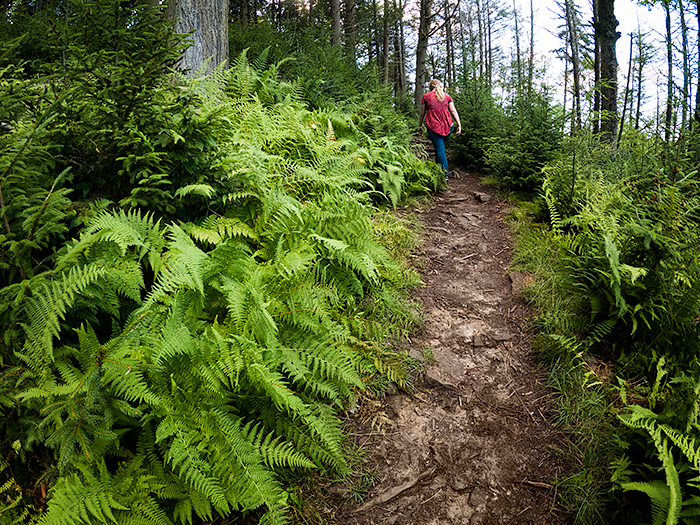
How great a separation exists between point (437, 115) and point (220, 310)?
22.4 ft

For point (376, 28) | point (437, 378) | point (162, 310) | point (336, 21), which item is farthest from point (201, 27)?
point (376, 28)

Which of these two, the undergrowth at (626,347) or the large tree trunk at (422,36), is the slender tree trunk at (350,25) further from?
the undergrowth at (626,347)

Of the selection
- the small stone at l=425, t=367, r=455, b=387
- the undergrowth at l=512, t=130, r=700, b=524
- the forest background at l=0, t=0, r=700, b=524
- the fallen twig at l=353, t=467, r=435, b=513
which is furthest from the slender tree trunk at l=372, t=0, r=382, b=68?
the fallen twig at l=353, t=467, r=435, b=513

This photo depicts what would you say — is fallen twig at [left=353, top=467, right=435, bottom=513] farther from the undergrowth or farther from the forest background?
the undergrowth

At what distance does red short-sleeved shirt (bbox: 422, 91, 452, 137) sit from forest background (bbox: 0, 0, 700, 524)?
4.00 meters

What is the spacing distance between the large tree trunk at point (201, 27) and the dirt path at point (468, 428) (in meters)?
4.31

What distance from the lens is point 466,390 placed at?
3.29 meters

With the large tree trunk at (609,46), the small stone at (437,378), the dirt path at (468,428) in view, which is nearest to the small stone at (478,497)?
the dirt path at (468,428)

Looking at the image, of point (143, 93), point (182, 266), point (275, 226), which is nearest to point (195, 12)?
point (143, 93)

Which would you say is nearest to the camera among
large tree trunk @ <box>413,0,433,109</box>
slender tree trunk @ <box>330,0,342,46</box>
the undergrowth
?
the undergrowth

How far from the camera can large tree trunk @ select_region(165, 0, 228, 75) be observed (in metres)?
5.30

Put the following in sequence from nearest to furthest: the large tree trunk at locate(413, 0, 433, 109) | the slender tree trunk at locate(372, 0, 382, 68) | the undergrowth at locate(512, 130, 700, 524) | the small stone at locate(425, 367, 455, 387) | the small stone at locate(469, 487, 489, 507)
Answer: the undergrowth at locate(512, 130, 700, 524) → the small stone at locate(469, 487, 489, 507) → the small stone at locate(425, 367, 455, 387) → the large tree trunk at locate(413, 0, 433, 109) → the slender tree trunk at locate(372, 0, 382, 68)

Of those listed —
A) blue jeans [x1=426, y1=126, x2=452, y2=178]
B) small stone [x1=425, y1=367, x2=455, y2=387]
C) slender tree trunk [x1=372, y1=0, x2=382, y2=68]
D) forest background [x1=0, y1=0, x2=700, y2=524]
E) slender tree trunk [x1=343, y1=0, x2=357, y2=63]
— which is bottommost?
small stone [x1=425, y1=367, x2=455, y2=387]

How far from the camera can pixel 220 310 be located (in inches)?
112
